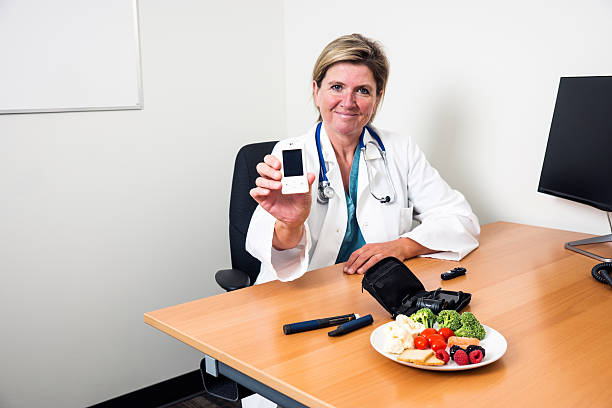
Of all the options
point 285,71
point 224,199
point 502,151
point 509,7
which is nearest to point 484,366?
point 502,151

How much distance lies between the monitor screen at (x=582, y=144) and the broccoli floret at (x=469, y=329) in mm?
765

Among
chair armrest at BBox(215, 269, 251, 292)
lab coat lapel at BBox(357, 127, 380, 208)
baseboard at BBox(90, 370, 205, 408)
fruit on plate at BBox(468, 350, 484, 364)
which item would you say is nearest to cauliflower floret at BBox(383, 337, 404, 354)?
fruit on plate at BBox(468, 350, 484, 364)

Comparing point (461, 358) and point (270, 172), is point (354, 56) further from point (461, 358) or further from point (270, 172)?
point (461, 358)

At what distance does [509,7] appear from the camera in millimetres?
2047

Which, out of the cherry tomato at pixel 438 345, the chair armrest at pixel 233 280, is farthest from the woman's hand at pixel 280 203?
the cherry tomato at pixel 438 345

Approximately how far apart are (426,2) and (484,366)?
166 cm

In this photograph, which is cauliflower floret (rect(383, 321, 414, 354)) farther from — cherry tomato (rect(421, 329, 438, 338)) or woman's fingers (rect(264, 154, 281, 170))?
woman's fingers (rect(264, 154, 281, 170))

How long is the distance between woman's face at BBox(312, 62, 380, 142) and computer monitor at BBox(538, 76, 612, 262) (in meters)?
0.58

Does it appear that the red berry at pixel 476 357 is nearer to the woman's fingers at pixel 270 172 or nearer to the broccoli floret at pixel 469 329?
the broccoli floret at pixel 469 329

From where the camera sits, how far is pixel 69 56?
218 cm

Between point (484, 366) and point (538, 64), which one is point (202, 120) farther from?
point (484, 366)

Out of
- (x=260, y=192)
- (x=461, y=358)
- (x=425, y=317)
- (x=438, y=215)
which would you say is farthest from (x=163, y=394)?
(x=461, y=358)

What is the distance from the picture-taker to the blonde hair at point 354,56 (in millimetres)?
1823

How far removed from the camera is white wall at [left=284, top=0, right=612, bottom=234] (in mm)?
1934
